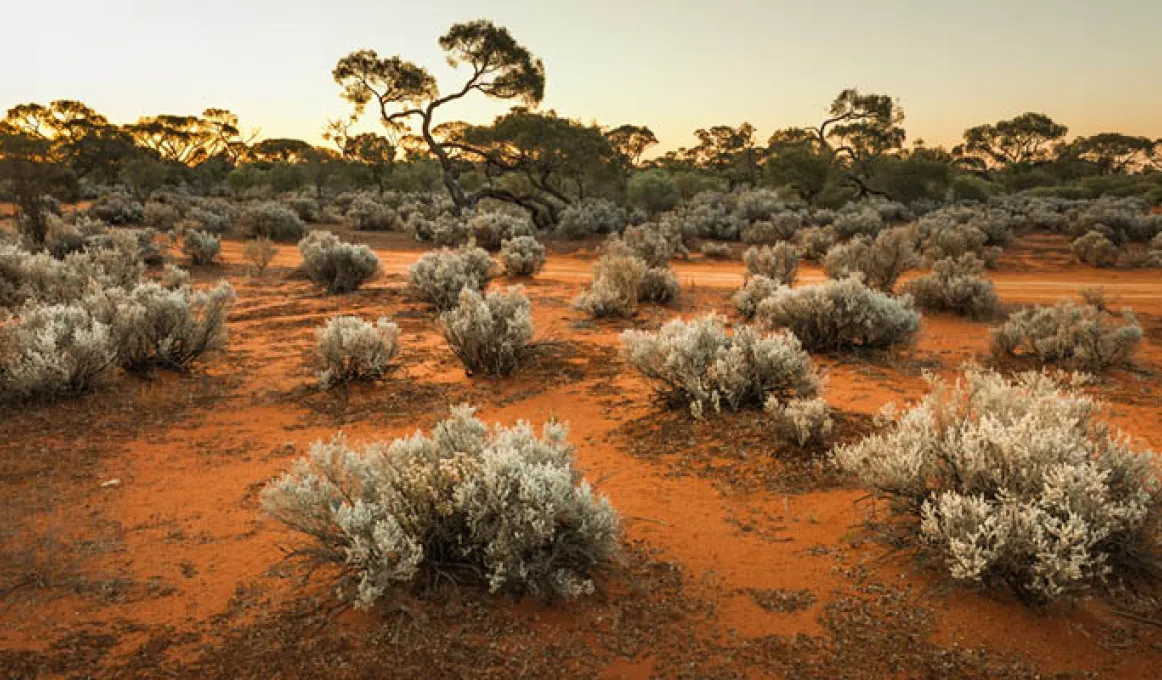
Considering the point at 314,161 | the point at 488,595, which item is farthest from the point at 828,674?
the point at 314,161

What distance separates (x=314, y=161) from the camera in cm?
4309

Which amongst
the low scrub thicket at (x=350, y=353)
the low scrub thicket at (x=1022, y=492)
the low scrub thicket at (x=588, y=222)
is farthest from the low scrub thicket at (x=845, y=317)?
the low scrub thicket at (x=588, y=222)

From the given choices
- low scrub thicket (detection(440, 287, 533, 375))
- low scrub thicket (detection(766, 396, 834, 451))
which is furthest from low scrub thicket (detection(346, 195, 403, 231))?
low scrub thicket (detection(766, 396, 834, 451))

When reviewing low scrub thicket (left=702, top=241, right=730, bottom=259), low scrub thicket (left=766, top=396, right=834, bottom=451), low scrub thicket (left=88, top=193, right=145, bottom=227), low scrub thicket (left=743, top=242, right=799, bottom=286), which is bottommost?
low scrub thicket (left=766, top=396, right=834, bottom=451)

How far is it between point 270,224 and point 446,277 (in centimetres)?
1513

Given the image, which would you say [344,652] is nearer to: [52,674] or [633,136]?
[52,674]

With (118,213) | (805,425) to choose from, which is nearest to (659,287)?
(805,425)

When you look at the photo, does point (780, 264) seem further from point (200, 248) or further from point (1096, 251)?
point (200, 248)

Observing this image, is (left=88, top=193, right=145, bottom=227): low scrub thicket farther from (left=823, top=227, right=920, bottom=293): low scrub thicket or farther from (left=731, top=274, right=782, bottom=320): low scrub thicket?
(left=823, top=227, right=920, bottom=293): low scrub thicket

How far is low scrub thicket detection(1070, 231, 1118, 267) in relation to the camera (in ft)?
59.6

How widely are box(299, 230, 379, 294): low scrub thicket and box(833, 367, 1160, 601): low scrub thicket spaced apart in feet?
38.1

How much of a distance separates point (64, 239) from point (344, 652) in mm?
17232

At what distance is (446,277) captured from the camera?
39.0ft

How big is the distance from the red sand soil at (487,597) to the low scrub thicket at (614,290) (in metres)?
3.25
